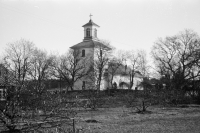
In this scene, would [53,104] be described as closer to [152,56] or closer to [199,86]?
[199,86]

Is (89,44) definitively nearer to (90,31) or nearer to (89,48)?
(89,48)

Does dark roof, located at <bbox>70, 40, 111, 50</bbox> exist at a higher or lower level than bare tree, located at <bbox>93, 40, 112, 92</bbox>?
higher

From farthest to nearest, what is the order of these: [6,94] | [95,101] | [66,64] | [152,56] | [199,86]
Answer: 1. [66,64]
2. [152,56]
3. [199,86]
4. [95,101]
5. [6,94]

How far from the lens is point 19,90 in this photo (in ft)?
36.7

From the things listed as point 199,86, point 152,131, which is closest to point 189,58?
point 199,86

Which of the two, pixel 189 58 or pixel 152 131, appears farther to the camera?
pixel 189 58

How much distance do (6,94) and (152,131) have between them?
22.0ft

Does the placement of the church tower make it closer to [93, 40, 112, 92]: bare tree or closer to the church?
the church

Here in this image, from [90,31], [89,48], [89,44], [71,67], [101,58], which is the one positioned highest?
[90,31]

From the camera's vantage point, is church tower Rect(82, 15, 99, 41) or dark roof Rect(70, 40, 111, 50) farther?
church tower Rect(82, 15, 99, 41)

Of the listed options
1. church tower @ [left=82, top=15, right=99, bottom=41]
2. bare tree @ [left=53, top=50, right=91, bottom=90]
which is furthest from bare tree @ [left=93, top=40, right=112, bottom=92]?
church tower @ [left=82, top=15, right=99, bottom=41]

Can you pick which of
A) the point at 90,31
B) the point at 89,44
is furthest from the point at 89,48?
the point at 90,31

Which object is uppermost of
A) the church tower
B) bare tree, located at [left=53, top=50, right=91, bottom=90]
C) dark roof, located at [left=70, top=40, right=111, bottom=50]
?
the church tower

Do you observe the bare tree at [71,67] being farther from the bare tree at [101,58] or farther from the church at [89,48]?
the bare tree at [101,58]
